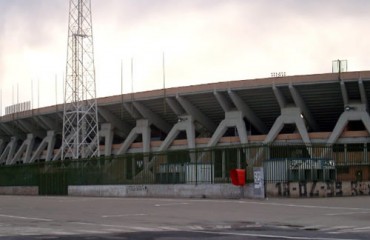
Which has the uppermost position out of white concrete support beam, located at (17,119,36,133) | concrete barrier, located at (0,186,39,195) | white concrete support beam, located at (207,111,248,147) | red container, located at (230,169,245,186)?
white concrete support beam, located at (17,119,36,133)

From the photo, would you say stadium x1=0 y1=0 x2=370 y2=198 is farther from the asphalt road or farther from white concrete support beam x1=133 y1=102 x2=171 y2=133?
the asphalt road

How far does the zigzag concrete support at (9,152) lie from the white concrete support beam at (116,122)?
2418 cm

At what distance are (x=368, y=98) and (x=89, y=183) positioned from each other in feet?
105

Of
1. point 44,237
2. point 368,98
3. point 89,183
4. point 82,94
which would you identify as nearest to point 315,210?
point 44,237

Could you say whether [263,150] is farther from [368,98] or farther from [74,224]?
[368,98]

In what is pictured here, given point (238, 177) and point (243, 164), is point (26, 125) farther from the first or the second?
point (238, 177)

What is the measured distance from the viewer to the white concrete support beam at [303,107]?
5837cm

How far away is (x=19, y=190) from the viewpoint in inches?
2034

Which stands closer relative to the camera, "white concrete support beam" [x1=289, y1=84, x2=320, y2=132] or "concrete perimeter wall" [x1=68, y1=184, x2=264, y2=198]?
"concrete perimeter wall" [x1=68, y1=184, x2=264, y2=198]

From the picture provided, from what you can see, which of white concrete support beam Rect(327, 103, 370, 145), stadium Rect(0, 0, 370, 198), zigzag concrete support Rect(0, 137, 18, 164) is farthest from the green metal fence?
zigzag concrete support Rect(0, 137, 18, 164)

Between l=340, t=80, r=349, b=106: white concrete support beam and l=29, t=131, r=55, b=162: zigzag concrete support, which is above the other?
l=340, t=80, r=349, b=106: white concrete support beam

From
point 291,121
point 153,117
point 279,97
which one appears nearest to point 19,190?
point 153,117

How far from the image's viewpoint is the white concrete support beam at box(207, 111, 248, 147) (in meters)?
64.8

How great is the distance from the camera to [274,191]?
94.0 feet
